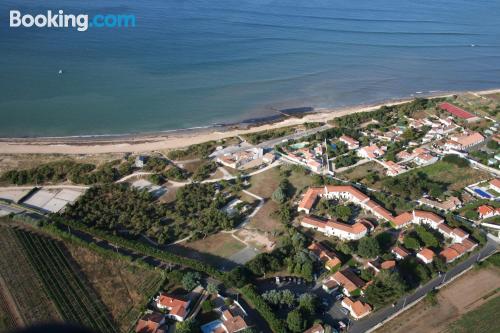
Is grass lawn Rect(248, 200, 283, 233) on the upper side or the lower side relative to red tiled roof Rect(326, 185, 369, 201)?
lower

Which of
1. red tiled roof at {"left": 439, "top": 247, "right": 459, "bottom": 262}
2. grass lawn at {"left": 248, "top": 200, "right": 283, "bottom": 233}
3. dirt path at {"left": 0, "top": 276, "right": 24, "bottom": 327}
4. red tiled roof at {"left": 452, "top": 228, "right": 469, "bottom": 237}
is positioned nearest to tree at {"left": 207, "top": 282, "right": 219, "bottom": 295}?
grass lawn at {"left": 248, "top": 200, "right": 283, "bottom": 233}

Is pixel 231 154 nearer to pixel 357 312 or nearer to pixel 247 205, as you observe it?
pixel 247 205

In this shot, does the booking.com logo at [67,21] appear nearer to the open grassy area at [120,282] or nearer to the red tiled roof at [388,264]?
the open grassy area at [120,282]

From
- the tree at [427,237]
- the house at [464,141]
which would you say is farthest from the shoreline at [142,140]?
the tree at [427,237]

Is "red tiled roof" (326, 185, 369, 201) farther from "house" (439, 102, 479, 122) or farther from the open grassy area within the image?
"house" (439, 102, 479, 122)

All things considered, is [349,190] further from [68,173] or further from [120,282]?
[68,173]

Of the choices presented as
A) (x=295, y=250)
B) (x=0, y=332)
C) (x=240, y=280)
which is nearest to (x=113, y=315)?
(x=0, y=332)
